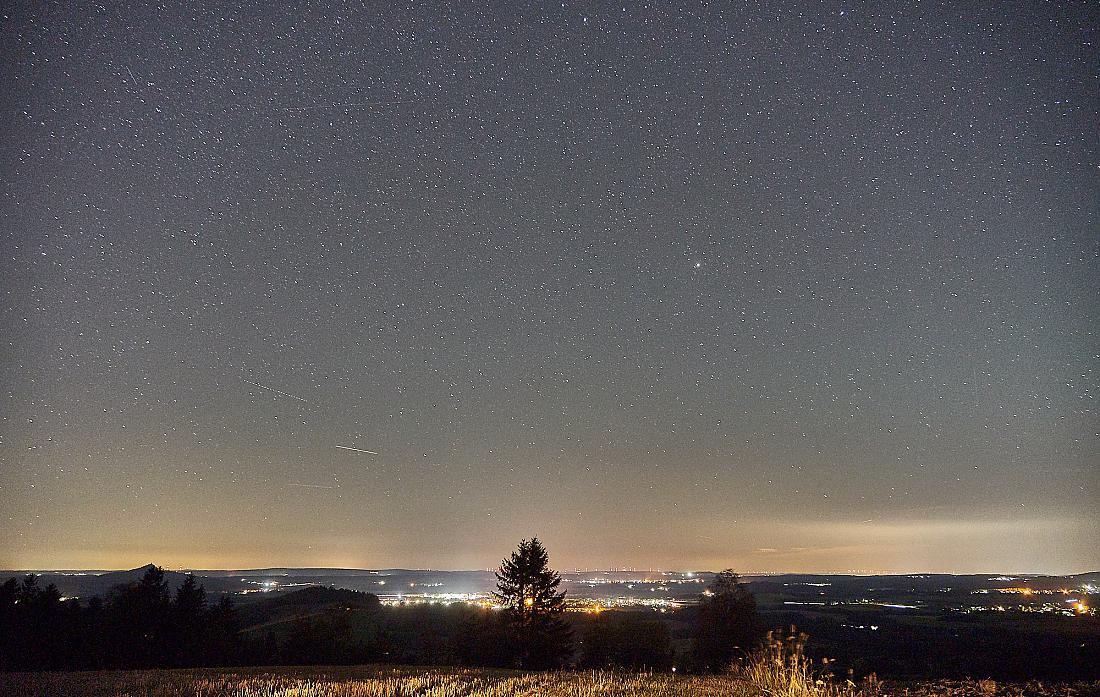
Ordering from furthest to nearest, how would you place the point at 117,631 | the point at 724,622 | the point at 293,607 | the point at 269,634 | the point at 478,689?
1. the point at 293,607
2. the point at 724,622
3. the point at 269,634
4. the point at 117,631
5. the point at 478,689

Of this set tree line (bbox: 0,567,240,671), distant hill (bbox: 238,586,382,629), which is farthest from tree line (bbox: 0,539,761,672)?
distant hill (bbox: 238,586,382,629)

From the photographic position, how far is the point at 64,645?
149 ft

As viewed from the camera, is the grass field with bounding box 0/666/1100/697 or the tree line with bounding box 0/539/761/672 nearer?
the grass field with bounding box 0/666/1100/697

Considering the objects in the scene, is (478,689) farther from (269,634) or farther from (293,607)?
(293,607)

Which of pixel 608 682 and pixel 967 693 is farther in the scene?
pixel 608 682

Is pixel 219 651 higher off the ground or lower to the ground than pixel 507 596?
lower

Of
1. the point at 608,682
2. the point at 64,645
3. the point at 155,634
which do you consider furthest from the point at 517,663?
the point at 608,682

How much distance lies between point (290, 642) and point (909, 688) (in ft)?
165

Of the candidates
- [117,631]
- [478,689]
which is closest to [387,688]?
[478,689]

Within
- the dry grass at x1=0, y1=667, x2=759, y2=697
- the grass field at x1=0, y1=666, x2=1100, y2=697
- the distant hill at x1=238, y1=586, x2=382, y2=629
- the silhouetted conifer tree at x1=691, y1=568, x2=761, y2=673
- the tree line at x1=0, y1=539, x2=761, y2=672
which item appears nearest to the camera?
the grass field at x1=0, y1=666, x2=1100, y2=697

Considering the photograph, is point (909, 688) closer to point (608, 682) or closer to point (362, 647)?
point (608, 682)

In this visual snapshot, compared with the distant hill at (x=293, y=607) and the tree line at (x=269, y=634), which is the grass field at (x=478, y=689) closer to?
the tree line at (x=269, y=634)

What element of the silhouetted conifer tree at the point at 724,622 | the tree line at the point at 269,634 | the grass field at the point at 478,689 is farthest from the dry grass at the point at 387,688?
the silhouetted conifer tree at the point at 724,622

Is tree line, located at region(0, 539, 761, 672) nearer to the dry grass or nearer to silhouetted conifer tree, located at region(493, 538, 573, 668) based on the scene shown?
silhouetted conifer tree, located at region(493, 538, 573, 668)
